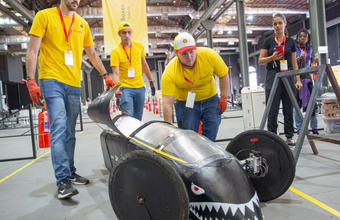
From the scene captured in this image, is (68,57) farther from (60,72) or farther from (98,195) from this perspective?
(98,195)

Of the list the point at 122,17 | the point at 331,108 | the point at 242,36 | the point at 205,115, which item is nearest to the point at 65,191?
the point at 205,115

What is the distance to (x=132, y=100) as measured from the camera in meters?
3.33

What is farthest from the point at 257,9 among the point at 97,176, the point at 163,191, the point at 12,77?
the point at 12,77

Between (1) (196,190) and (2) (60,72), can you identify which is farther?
(2) (60,72)

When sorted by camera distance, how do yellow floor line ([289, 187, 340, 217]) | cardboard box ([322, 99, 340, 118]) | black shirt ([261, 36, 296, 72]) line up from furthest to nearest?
cardboard box ([322, 99, 340, 118])
black shirt ([261, 36, 296, 72])
yellow floor line ([289, 187, 340, 217])

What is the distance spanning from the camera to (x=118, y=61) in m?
3.37

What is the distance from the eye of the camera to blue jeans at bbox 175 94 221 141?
2.72 meters

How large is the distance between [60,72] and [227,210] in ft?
6.28

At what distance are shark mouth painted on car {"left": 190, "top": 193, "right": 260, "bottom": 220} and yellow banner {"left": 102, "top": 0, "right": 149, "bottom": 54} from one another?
6501mm

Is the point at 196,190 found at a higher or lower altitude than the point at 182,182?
lower

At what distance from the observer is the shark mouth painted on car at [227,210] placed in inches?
46.9

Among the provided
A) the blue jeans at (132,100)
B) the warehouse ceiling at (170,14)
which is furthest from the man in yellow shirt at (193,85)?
the warehouse ceiling at (170,14)

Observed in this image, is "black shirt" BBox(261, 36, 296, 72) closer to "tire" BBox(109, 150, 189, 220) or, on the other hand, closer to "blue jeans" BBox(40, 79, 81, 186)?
"blue jeans" BBox(40, 79, 81, 186)

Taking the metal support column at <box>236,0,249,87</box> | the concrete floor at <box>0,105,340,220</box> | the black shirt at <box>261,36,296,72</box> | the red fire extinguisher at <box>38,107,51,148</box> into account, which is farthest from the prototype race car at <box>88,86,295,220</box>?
the metal support column at <box>236,0,249,87</box>
